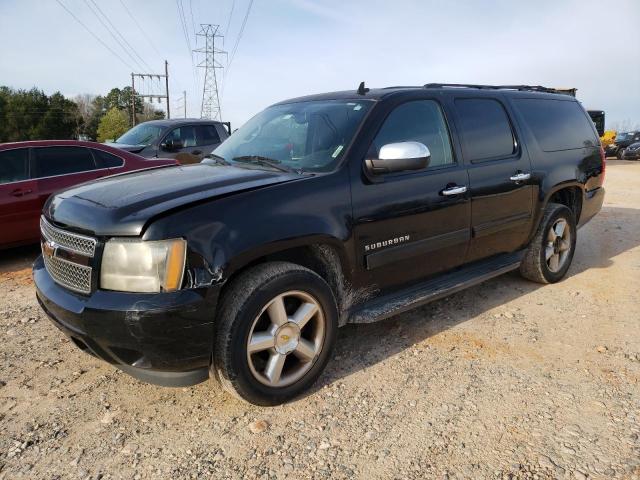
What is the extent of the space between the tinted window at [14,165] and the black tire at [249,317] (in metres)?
4.65

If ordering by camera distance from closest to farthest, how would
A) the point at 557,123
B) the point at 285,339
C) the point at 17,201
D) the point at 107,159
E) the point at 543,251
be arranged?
the point at 285,339
the point at 543,251
the point at 557,123
the point at 17,201
the point at 107,159

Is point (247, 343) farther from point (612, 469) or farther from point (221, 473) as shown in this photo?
point (612, 469)

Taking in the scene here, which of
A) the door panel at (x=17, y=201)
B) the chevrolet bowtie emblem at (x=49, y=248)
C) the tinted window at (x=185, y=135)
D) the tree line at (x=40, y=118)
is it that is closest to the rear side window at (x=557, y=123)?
the chevrolet bowtie emblem at (x=49, y=248)

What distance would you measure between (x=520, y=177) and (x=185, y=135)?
749cm

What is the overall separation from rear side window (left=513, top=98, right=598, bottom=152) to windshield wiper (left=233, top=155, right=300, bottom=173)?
2439 millimetres

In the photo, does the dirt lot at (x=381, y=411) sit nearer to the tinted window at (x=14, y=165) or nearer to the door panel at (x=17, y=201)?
the door panel at (x=17, y=201)

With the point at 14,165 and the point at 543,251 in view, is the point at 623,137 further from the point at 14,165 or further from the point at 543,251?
the point at 14,165

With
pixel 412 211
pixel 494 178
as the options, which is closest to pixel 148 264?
pixel 412 211

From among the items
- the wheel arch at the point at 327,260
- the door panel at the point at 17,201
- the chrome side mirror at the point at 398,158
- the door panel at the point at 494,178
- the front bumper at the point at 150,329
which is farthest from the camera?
the door panel at the point at 17,201

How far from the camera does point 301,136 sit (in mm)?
3502

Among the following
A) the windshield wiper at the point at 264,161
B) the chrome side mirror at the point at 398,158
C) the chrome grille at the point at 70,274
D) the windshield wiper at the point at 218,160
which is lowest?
the chrome grille at the point at 70,274

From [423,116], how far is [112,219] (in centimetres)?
230

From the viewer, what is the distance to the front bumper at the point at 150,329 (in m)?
2.32

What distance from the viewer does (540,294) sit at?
461cm
